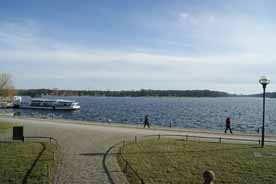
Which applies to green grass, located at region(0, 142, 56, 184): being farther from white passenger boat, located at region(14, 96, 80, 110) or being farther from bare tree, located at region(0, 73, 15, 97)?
white passenger boat, located at region(14, 96, 80, 110)

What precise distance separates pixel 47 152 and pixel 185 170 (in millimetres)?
7965

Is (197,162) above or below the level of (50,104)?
above

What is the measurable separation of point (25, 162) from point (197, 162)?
8342 mm

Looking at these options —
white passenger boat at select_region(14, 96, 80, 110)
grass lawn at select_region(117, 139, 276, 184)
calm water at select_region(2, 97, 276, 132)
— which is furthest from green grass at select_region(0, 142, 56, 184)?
white passenger boat at select_region(14, 96, 80, 110)

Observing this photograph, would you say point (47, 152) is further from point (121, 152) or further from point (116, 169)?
point (116, 169)

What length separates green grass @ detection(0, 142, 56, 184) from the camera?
11.7 metres

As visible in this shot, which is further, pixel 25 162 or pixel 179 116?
pixel 179 116

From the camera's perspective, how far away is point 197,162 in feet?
47.0

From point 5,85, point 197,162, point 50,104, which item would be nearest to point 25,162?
point 197,162

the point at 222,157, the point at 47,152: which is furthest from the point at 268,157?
the point at 47,152

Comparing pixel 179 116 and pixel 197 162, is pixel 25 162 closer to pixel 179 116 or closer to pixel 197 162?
pixel 197 162

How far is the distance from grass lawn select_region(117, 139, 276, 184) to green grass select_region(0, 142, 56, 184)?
3.53 metres

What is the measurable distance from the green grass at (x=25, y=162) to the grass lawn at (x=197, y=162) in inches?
139

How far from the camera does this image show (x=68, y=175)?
1194cm
